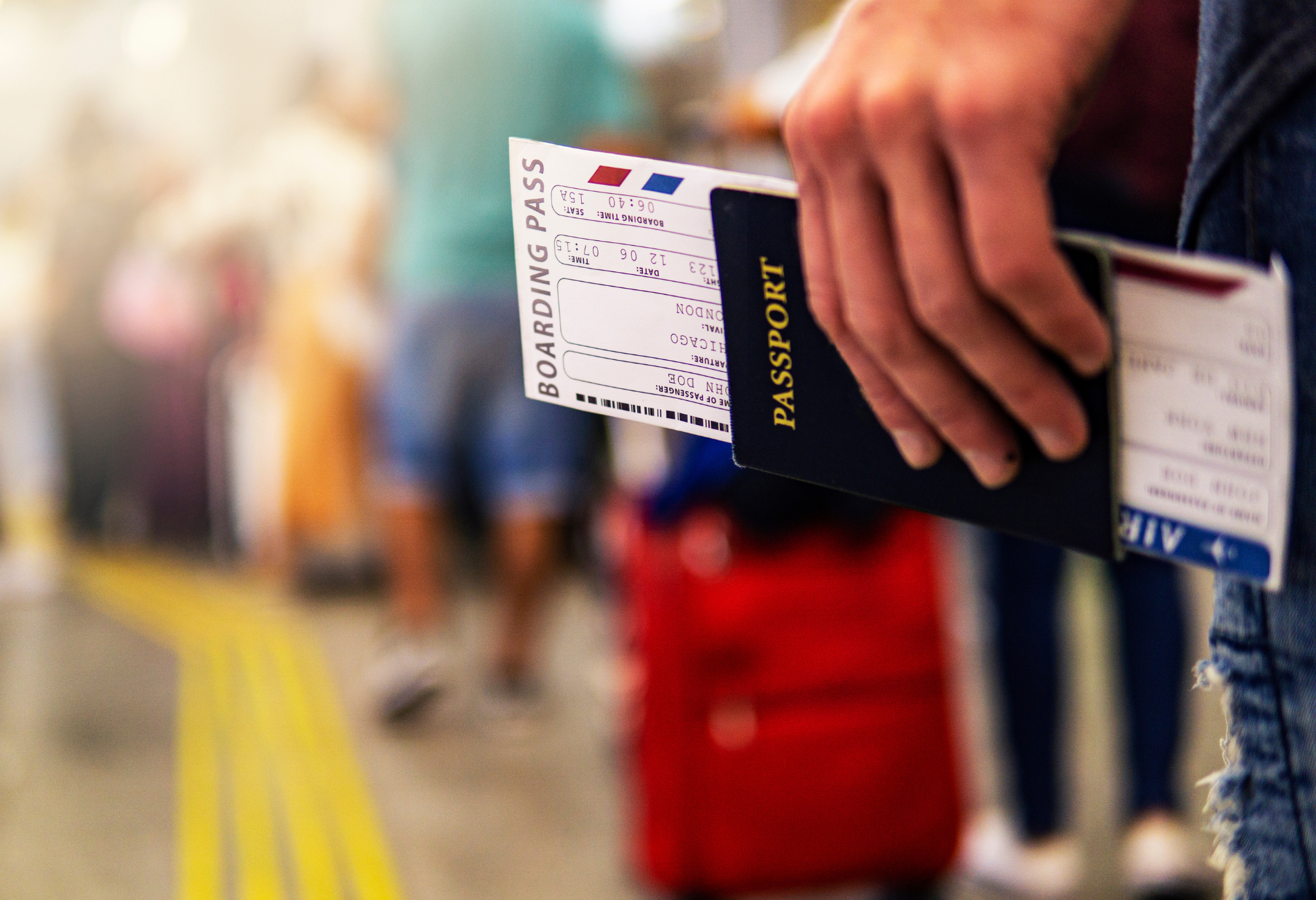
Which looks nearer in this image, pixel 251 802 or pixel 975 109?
pixel 975 109

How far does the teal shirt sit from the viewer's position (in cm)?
183

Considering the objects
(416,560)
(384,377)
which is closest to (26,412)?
(384,377)

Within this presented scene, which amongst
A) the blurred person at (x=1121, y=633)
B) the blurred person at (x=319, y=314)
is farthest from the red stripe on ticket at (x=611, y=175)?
the blurred person at (x=319, y=314)

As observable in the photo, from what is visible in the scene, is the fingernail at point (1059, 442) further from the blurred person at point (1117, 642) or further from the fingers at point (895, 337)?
the blurred person at point (1117, 642)

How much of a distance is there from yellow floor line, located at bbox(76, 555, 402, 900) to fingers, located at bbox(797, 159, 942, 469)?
141cm

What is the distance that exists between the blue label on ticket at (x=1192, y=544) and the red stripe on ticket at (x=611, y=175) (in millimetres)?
184

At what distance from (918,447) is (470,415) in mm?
1973

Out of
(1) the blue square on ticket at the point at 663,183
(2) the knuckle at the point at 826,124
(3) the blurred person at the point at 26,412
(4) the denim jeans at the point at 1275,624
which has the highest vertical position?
(2) the knuckle at the point at 826,124

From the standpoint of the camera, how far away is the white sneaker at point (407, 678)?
2.28 meters

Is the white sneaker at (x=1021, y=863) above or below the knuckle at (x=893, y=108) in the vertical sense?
below

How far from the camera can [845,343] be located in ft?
1.14

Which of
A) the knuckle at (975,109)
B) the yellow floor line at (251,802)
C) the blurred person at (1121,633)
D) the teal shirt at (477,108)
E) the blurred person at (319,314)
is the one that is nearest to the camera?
the knuckle at (975,109)

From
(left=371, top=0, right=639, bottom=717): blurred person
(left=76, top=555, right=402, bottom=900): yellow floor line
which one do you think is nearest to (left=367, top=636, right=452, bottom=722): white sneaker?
(left=371, top=0, right=639, bottom=717): blurred person

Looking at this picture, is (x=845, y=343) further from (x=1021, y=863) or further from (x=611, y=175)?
(x=1021, y=863)
